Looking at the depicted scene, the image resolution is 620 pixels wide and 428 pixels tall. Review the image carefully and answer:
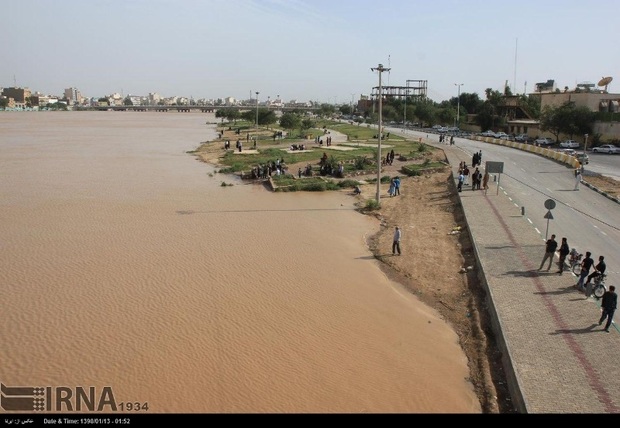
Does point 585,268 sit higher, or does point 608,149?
point 608,149

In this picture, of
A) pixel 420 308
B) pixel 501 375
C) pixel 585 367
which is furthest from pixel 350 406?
pixel 420 308

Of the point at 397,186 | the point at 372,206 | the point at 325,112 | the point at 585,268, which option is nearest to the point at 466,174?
the point at 397,186

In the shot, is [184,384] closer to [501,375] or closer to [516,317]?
[501,375]

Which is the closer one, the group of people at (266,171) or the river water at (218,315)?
the river water at (218,315)

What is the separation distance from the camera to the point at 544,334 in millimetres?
10484

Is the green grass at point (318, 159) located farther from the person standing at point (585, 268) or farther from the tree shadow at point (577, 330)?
the tree shadow at point (577, 330)

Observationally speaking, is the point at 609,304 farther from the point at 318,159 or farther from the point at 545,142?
the point at 545,142

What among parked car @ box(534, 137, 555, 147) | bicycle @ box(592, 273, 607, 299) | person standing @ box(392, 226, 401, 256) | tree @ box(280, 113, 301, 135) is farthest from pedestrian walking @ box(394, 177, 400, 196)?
tree @ box(280, 113, 301, 135)

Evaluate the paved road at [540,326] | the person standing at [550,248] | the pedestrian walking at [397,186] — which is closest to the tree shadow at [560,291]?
the paved road at [540,326]

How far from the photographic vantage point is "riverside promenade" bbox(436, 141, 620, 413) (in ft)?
27.3

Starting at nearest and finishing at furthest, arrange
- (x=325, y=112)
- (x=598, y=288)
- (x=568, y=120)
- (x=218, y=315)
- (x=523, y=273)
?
(x=598, y=288) < (x=218, y=315) < (x=523, y=273) < (x=568, y=120) < (x=325, y=112)

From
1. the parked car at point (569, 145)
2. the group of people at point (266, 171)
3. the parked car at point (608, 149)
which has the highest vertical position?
the parked car at point (569, 145)

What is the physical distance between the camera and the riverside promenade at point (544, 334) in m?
8.33

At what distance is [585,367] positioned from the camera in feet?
30.0
